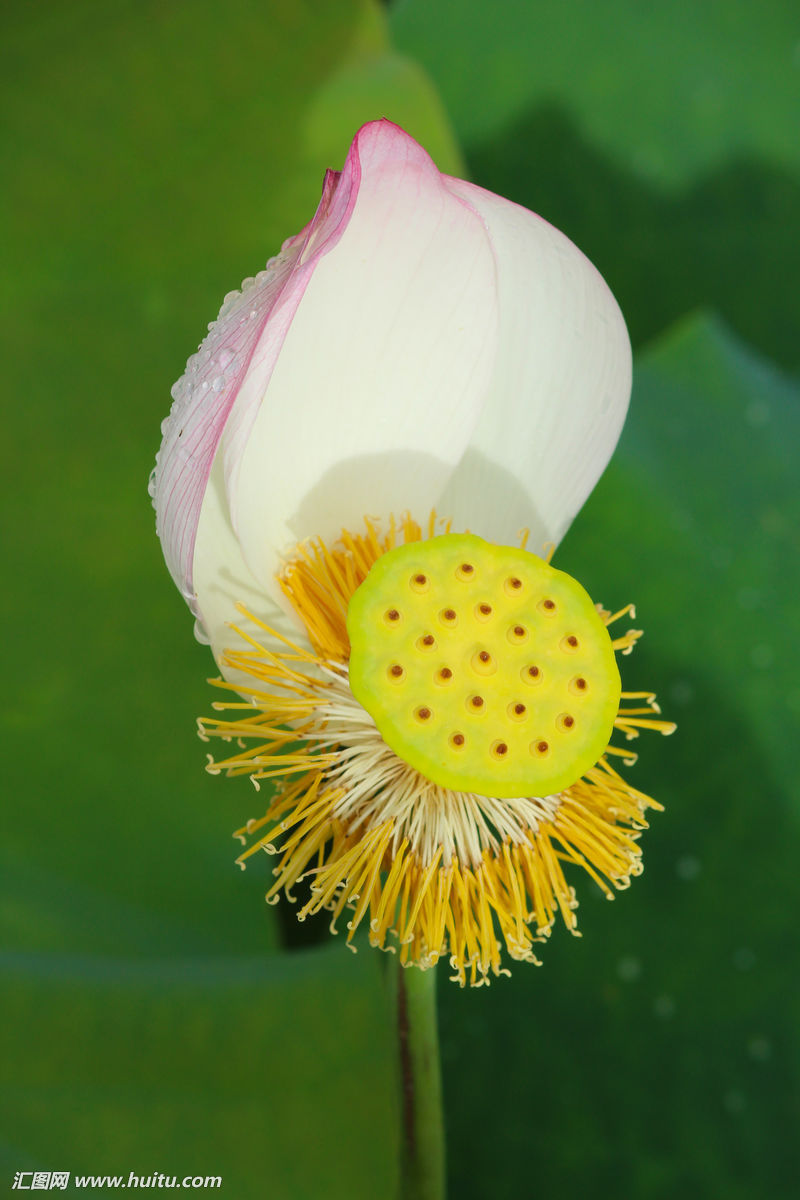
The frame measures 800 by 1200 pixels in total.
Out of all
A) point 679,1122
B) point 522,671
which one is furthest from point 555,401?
point 679,1122

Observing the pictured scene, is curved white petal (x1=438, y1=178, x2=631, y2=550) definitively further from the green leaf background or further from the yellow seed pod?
the green leaf background

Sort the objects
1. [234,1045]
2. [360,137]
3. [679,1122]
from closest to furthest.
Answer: [360,137] → [234,1045] → [679,1122]

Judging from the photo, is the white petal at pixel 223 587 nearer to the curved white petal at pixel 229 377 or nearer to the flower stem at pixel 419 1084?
the curved white petal at pixel 229 377

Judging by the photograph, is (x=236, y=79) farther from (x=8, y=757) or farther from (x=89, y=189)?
(x=8, y=757)

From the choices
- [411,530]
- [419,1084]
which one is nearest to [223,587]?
[411,530]

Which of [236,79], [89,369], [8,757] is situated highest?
[236,79]

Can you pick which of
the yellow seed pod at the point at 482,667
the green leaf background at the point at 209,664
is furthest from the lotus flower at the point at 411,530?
the green leaf background at the point at 209,664

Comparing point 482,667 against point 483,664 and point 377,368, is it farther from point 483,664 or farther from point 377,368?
point 377,368

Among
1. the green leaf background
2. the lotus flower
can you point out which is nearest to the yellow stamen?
the lotus flower
